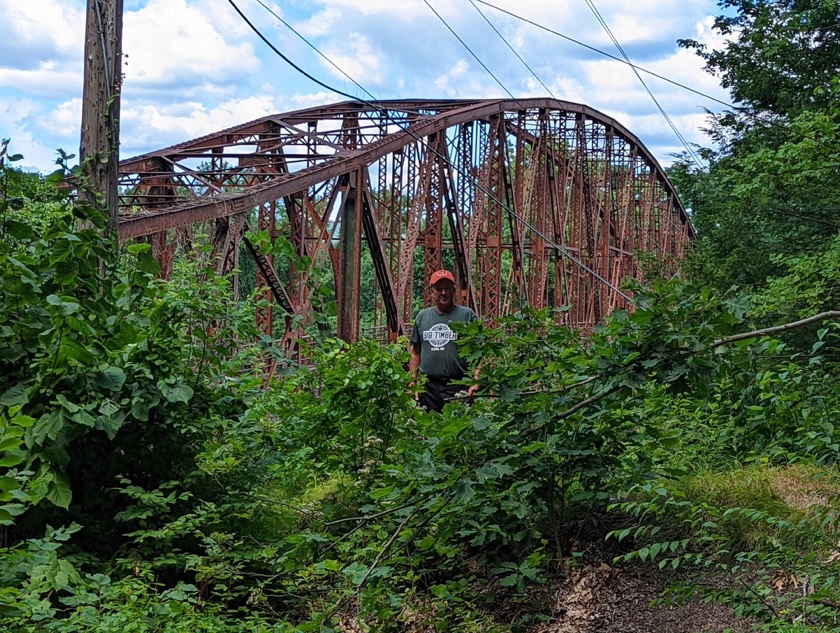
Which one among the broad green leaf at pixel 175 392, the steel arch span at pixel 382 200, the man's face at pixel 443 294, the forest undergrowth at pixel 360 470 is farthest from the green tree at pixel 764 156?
the broad green leaf at pixel 175 392

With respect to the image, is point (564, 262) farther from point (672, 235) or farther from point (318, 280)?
point (672, 235)

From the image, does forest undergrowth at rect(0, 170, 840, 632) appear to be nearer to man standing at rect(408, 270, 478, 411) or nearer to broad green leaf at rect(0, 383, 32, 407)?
broad green leaf at rect(0, 383, 32, 407)

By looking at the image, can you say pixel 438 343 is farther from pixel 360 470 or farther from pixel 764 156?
pixel 764 156

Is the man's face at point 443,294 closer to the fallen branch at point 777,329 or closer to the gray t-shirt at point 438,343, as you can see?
the gray t-shirt at point 438,343

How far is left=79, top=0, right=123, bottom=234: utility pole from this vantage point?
6.06 m

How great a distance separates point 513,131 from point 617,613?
17.8 meters

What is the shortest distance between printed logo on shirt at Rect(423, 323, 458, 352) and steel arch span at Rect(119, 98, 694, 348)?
2.43 feet

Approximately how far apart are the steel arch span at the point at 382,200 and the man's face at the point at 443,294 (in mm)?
683

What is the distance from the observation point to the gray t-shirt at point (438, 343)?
6.59m

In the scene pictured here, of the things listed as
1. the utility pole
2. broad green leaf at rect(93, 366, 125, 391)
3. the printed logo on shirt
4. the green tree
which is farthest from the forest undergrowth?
the green tree

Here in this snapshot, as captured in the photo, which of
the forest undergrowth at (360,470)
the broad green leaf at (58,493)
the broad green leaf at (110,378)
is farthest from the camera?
the broad green leaf at (110,378)

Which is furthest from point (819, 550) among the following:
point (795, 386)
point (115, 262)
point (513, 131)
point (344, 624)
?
point (513, 131)

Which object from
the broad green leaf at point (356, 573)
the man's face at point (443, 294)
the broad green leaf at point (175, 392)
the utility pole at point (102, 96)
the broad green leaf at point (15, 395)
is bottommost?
the broad green leaf at point (356, 573)

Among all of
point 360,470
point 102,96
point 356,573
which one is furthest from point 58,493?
point 102,96
